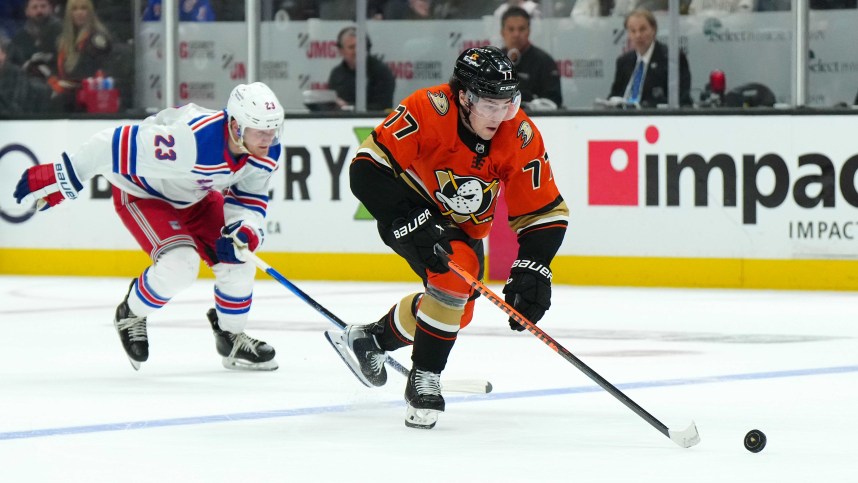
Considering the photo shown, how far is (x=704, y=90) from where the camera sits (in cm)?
861

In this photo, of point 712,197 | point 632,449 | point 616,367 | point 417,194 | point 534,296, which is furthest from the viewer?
point 712,197

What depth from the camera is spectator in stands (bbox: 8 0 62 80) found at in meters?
9.91

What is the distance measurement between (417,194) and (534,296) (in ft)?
1.52

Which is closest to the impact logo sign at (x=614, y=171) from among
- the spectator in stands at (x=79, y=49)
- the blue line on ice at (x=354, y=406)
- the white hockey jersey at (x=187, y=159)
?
the spectator in stands at (x=79, y=49)

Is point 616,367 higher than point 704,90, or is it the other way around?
point 704,90

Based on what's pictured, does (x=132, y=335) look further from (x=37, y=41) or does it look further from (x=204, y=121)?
(x=37, y=41)

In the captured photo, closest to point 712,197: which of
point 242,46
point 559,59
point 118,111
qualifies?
point 559,59

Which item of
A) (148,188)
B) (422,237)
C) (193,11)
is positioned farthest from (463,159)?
(193,11)

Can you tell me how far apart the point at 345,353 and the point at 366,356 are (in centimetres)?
9

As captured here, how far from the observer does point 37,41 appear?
32.7ft

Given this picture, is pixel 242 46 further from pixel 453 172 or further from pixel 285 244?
pixel 453 172

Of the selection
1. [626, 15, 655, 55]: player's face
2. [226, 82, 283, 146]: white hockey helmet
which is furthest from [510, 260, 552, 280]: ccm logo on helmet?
[626, 15, 655, 55]: player's face

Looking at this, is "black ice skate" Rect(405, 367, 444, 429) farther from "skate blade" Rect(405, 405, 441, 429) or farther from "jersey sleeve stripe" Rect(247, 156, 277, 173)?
"jersey sleeve stripe" Rect(247, 156, 277, 173)

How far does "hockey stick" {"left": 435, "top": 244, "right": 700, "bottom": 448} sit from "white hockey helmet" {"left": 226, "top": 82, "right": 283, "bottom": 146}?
1.21 meters
